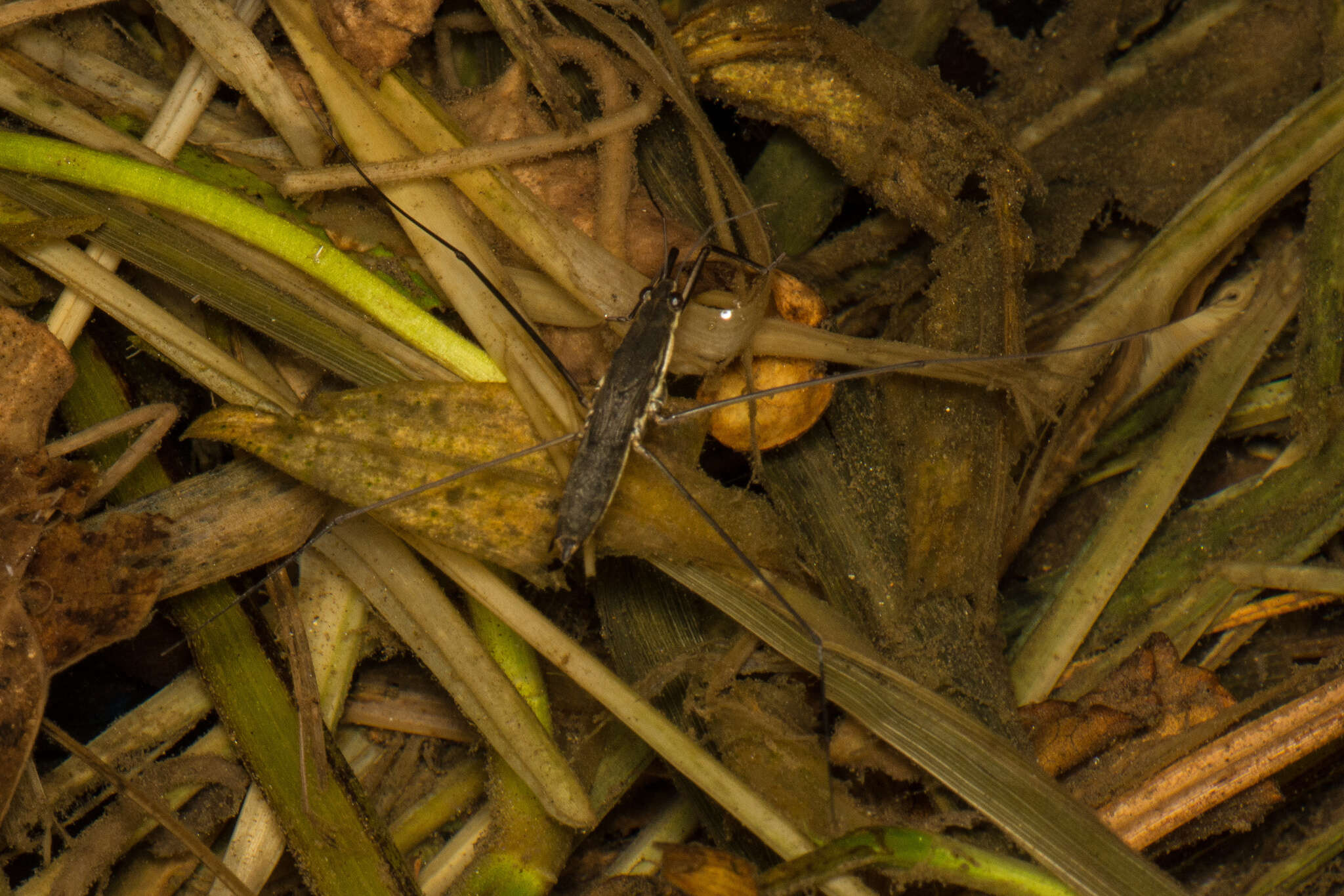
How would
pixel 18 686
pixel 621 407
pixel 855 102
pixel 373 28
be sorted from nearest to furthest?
1. pixel 18 686
2. pixel 621 407
3. pixel 373 28
4. pixel 855 102

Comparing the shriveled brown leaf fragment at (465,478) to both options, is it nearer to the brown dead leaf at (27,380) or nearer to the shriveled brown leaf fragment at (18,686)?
the brown dead leaf at (27,380)

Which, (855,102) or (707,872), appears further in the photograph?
(855,102)

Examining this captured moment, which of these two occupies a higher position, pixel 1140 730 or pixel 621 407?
pixel 621 407

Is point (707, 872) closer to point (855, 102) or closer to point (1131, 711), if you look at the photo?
point (1131, 711)

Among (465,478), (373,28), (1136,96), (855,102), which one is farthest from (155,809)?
→ (1136,96)

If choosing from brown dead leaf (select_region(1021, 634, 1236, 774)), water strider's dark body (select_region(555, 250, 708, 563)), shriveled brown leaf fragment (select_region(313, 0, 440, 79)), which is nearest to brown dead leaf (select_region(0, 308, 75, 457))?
shriveled brown leaf fragment (select_region(313, 0, 440, 79))

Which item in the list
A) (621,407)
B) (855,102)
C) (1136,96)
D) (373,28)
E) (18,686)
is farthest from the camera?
(1136,96)

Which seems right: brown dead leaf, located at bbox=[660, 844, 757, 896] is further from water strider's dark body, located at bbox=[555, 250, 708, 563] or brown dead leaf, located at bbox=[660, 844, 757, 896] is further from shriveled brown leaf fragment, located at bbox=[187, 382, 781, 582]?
water strider's dark body, located at bbox=[555, 250, 708, 563]

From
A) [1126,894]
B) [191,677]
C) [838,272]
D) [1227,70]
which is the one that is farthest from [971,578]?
[191,677]

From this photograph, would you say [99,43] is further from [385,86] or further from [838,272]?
[838,272]
